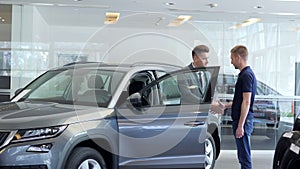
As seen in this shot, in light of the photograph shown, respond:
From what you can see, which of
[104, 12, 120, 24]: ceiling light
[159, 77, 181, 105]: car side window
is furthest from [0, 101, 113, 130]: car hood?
[104, 12, 120, 24]: ceiling light

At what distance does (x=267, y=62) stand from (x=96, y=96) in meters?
5.33

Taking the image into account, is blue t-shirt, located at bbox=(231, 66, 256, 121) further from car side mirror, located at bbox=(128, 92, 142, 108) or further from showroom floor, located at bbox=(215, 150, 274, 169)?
showroom floor, located at bbox=(215, 150, 274, 169)

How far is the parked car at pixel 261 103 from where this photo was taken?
831 cm

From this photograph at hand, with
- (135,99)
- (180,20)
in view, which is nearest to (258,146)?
(180,20)

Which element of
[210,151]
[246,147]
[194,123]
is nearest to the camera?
[194,123]

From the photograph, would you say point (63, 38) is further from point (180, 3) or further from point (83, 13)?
point (180, 3)

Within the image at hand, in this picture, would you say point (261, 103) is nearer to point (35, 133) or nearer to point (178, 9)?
point (178, 9)

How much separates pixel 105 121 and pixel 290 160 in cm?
171

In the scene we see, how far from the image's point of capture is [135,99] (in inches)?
160

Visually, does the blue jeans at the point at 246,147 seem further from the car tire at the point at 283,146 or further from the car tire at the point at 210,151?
the car tire at the point at 283,146

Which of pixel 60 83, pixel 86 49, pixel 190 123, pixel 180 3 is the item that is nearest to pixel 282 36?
pixel 180 3

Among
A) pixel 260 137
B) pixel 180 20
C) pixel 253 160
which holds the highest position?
pixel 180 20

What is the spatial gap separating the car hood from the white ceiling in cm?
381

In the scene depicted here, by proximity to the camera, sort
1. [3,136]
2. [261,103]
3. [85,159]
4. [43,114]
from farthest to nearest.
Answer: [261,103]
[85,159]
[43,114]
[3,136]
